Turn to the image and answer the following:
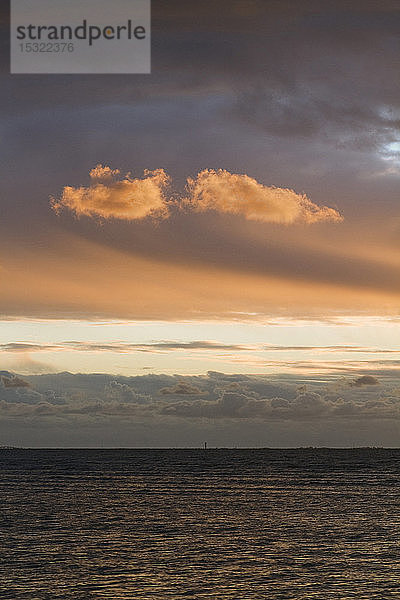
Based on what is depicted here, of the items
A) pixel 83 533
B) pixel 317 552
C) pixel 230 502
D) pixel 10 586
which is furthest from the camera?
pixel 230 502

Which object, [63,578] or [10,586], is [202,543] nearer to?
[63,578]

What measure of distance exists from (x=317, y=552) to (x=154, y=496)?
182 feet

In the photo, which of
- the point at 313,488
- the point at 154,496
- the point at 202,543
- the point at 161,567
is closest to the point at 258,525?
the point at 202,543

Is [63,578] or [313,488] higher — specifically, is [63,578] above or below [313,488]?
above

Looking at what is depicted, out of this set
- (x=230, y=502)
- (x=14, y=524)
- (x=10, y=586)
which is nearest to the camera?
(x=10, y=586)

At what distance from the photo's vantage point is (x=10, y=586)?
43594mm

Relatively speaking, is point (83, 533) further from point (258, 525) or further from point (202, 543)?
point (258, 525)

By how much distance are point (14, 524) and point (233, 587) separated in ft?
117

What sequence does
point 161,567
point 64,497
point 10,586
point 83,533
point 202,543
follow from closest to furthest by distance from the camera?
1. point 10,586
2. point 161,567
3. point 202,543
4. point 83,533
5. point 64,497

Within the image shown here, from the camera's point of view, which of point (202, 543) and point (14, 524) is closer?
point (202, 543)

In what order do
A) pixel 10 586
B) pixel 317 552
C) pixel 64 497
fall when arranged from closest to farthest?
pixel 10 586 → pixel 317 552 → pixel 64 497

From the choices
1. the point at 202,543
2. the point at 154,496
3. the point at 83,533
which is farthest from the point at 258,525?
the point at 154,496

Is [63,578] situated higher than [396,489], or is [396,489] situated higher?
[63,578]

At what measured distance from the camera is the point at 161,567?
49.6 meters
